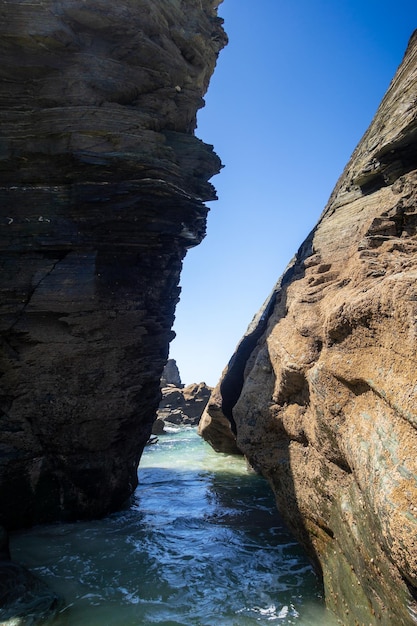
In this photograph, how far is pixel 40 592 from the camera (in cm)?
693

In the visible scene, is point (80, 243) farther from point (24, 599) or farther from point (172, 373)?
point (172, 373)

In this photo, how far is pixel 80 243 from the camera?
11.6 m

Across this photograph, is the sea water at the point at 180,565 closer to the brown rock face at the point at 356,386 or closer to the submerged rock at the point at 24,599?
the submerged rock at the point at 24,599

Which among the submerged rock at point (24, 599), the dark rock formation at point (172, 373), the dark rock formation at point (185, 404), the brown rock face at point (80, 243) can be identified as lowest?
the dark rock formation at point (185, 404)

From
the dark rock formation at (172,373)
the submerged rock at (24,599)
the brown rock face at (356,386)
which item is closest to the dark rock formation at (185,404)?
the dark rock formation at (172,373)

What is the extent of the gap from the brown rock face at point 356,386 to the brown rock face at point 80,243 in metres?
3.92

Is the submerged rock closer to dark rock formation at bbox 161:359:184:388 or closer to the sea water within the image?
the sea water

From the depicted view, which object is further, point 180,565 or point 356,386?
point 180,565

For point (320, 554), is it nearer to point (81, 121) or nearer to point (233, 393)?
point (233, 393)

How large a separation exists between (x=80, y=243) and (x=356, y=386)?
8.59 metres

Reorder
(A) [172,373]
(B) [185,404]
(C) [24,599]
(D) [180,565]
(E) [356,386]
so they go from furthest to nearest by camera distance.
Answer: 1. (A) [172,373]
2. (B) [185,404]
3. (D) [180,565]
4. (C) [24,599]
5. (E) [356,386]

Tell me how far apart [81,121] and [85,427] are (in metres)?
8.40

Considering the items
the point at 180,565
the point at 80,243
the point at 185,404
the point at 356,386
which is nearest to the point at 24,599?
the point at 180,565

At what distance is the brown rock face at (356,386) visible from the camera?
183 inches
